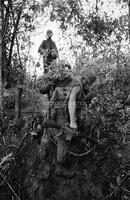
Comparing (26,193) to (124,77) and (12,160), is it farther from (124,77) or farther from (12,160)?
(124,77)

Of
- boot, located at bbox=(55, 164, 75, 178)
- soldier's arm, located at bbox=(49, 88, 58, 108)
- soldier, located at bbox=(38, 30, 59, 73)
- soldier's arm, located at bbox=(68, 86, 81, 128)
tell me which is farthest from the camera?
soldier, located at bbox=(38, 30, 59, 73)

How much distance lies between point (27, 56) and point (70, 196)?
20.1ft

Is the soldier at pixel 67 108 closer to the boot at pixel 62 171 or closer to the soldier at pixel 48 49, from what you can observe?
the boot at pixel 62 171

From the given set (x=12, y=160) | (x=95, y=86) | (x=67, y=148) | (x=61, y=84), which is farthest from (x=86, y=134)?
(x=12, y=160)

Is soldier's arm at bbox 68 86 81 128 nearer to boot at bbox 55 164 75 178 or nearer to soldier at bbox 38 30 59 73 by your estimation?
boot at bbox 55 164 75 178

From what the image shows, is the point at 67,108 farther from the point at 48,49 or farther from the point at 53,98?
the point at 48,49

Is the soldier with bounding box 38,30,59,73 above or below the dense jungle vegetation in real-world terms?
above

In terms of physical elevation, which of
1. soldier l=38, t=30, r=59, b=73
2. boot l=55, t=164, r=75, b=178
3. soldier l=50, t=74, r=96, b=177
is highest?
soldier l=38, t=30, r=59, b=73

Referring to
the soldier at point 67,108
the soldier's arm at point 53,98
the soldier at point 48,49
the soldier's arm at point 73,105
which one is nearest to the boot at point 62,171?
the soldier at point 67,108

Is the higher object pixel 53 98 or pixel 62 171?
pixel 53 98

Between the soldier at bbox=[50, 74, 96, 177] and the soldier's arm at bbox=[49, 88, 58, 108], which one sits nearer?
the soldier at bbox=[50, 74, 96, 177]

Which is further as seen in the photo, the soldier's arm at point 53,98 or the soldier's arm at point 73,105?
the soldier's arm at point 53,98

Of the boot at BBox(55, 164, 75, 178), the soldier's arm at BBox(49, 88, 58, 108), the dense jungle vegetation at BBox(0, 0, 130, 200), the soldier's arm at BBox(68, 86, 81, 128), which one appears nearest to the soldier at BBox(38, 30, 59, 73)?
the dense jungle vegetation at BBox(0, 0, 130, 200)

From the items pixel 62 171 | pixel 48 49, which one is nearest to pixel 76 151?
pixel 62 171
